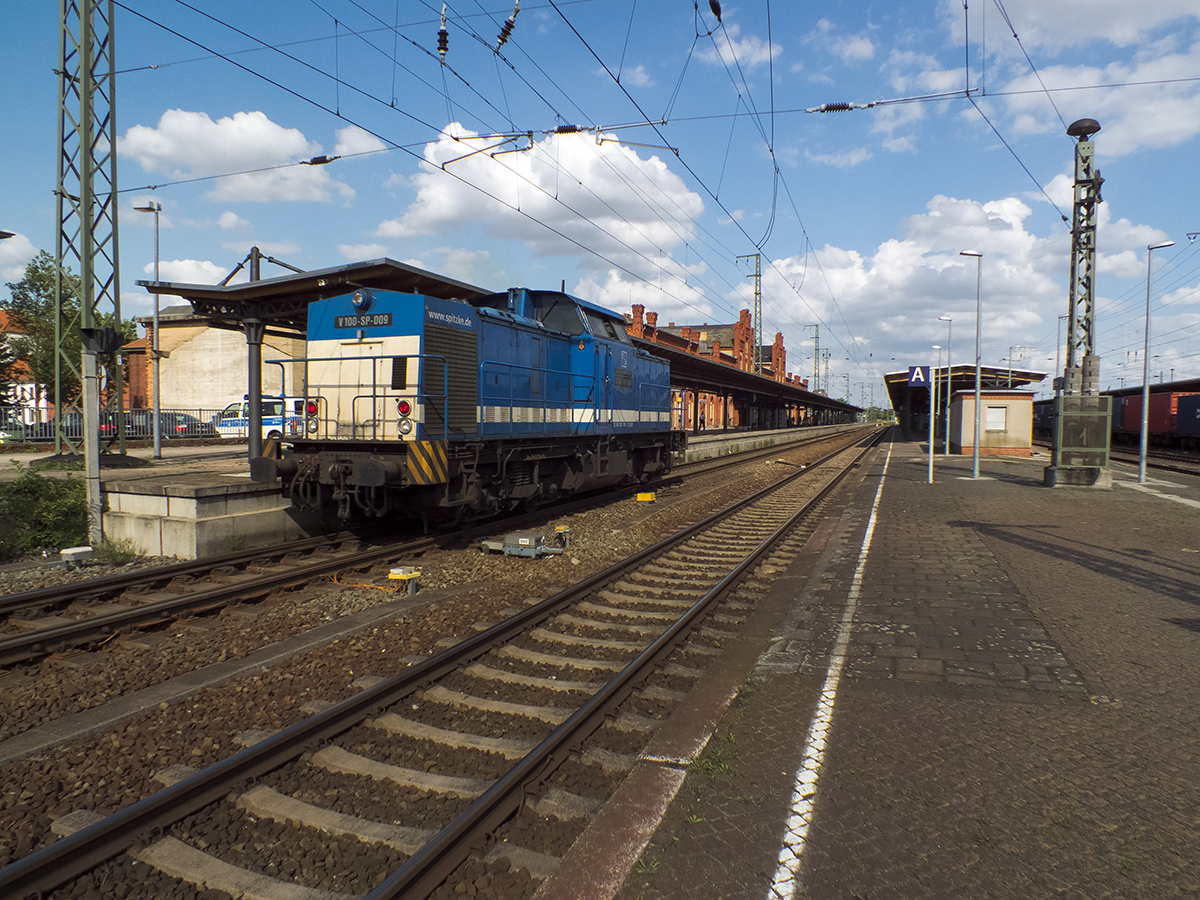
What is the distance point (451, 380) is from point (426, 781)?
21.2ft

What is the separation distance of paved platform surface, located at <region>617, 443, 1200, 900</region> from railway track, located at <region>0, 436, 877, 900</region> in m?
0.59

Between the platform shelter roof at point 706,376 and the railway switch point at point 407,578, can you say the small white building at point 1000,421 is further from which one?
the railway switch point at point 407,578

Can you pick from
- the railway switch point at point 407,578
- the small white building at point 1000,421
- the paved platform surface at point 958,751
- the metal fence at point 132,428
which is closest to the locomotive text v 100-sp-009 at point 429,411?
the railway switch point at point 407,578

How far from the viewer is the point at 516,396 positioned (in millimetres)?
10844

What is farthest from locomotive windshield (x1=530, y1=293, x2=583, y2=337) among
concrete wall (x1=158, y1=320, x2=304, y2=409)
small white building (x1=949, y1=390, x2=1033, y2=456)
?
concrete wall (x1=158, y1=320, x2=304, y2=409)

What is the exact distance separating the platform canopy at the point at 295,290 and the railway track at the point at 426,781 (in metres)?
6.94

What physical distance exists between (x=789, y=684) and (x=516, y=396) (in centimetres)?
710

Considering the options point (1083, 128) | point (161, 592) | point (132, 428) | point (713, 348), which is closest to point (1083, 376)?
point (1083, 128)

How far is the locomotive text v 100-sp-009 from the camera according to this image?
343 inches

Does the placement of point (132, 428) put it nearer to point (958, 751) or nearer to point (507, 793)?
point (507, 793)

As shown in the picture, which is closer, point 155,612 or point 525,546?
point 155,612

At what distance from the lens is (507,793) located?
3.25 meters

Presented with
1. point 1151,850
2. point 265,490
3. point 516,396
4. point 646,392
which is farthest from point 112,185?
point 1151,850

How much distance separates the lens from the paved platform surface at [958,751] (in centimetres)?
276
